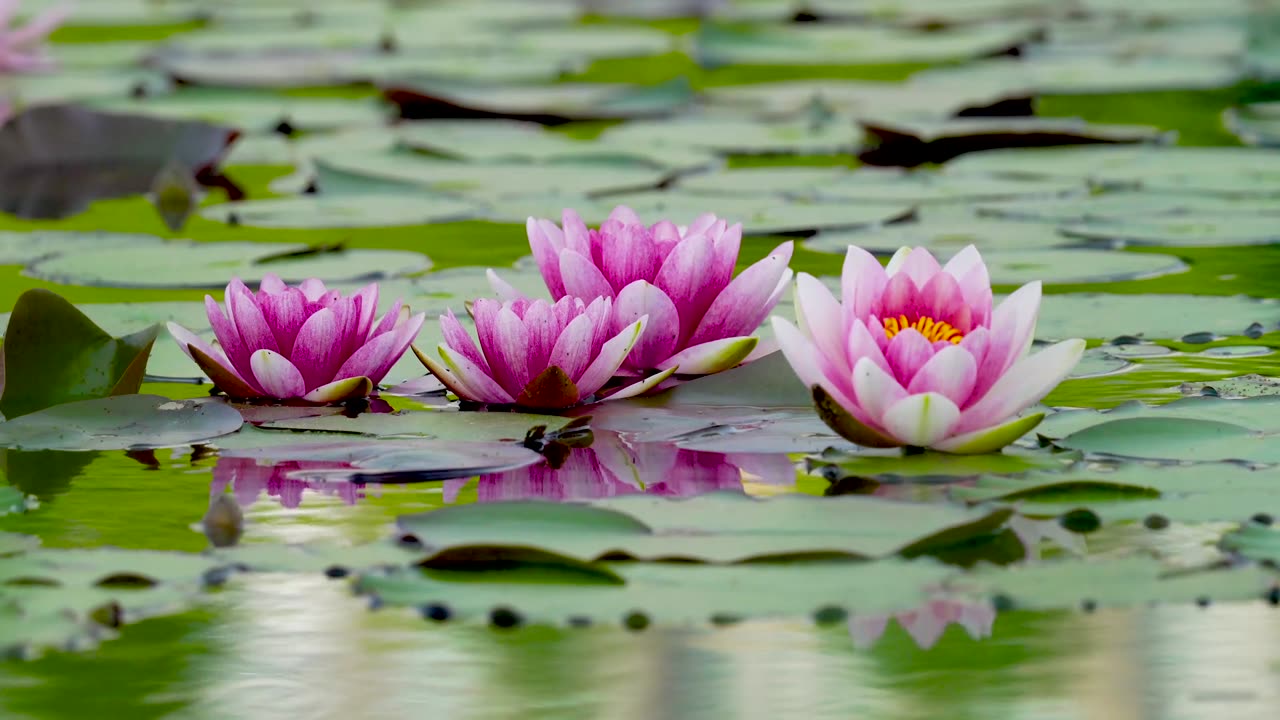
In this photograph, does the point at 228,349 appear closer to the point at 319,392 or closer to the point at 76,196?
the point at 319,392

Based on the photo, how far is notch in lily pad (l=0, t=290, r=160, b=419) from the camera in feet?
7.63

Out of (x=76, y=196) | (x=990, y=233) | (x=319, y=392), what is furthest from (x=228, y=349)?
(x=76, y=196)

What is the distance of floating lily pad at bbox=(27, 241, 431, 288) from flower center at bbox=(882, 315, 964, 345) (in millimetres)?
1283

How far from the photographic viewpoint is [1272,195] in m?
3.92

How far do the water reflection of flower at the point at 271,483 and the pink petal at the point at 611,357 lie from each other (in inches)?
12.6

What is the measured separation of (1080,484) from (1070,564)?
0.64 feet

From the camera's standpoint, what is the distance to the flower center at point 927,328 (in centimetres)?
214

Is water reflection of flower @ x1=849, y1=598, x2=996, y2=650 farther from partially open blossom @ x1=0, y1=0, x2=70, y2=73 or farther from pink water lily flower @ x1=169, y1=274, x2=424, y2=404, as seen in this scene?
partially open blossom @ x1=0, y1=0, x2=70, y2=73

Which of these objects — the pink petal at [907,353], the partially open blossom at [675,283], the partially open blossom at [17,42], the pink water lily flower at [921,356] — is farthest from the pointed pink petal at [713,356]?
the partially open blossom at [17,42]

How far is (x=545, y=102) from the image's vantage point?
18.7 ft

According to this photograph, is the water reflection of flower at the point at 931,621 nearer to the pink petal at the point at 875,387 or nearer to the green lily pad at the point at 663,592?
the green lily pad at the point at 663,592

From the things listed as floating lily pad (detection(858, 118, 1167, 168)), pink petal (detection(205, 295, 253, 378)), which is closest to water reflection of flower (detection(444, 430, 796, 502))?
pink petal (detection(205, 295, 253, 378))

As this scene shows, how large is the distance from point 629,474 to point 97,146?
10.3 feet

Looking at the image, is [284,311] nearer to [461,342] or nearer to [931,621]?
[461,342]
